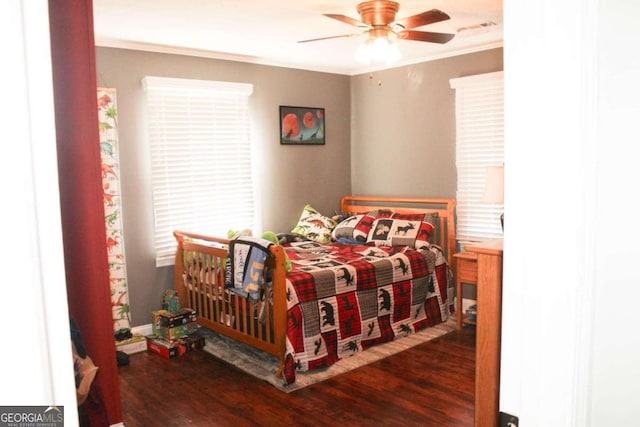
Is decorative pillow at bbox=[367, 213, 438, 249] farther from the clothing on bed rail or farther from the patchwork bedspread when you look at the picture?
the clothing on bed rail

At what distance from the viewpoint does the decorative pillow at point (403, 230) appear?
4.68 metres

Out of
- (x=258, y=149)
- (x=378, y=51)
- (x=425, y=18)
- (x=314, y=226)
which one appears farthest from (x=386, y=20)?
(x=314, y=226)

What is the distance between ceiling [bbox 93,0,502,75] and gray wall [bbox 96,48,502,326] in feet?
0.42

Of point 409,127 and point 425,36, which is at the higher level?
point 425,36

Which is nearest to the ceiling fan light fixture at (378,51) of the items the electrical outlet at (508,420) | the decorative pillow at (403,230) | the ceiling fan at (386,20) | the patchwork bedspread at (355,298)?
the ceiling fan at (386,20)

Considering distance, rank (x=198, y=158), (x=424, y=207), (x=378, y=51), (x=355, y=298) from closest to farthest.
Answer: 1. (x=378, y=51)
2. (x=355, y=298)
3. (x=198, y=158)
4. (x=424, y=207)

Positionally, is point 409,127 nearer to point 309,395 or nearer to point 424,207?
point 424,207

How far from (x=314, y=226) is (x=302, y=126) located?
1135 millimetres

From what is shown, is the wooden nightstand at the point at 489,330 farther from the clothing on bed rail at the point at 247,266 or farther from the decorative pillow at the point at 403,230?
the decorative pillow at the point at 403,230

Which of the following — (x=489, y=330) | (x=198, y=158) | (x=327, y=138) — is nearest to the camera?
(x=489, y=330)

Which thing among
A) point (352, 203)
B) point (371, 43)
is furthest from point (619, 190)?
point (352, 203)

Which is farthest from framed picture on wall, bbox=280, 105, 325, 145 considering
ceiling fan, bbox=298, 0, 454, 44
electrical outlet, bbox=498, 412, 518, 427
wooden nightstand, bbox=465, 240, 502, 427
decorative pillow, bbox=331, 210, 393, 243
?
electrical outlet, bbox=498, 412, 518, 427

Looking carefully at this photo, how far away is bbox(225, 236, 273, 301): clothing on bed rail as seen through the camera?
349 centimetres

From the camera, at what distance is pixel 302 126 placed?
552cm
